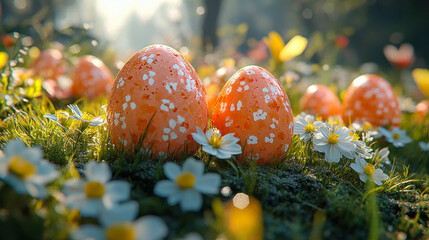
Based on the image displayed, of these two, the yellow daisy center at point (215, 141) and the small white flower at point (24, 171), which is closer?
the small white flower at point (24, 171)

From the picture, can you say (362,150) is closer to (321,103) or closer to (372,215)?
(372,215)

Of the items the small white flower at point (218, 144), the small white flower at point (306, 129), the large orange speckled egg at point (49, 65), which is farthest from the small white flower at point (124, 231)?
the large orange speckled egg at point (49, 65)

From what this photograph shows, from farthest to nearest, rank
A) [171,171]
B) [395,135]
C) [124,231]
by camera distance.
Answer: [395,135], [171,171], [124,231]

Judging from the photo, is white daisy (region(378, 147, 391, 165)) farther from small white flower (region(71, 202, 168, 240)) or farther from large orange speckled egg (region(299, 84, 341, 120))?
small white flower (region(71, 202, 168, 240))

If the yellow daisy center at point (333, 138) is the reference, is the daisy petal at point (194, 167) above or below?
above

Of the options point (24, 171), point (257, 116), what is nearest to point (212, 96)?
point (257, 116)

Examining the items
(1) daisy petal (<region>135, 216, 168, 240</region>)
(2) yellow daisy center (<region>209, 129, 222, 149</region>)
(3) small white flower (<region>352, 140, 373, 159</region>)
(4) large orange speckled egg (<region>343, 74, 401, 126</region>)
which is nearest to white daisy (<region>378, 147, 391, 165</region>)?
(3) small white flower (<region>352, 140, 373, 159</region>)

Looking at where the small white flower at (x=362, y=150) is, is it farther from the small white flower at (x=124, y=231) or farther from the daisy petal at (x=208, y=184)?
the small white flower at (x=124, y=231)
